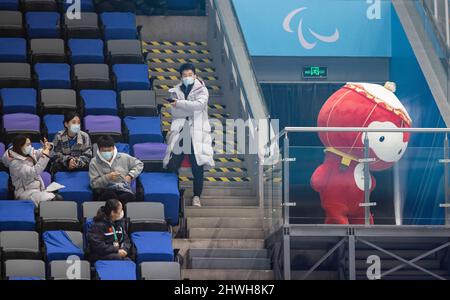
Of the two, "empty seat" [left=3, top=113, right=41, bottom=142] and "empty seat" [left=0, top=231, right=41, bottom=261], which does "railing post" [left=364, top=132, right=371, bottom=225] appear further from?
"empty seat" [left=3, top=113, right=41, bottom=142]

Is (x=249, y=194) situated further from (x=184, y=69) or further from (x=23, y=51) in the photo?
(x=23, y=51)

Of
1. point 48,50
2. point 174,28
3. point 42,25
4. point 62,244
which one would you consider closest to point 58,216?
point 62,244

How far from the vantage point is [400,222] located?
14461 mm

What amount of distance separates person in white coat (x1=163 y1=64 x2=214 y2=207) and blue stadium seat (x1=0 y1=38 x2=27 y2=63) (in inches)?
109

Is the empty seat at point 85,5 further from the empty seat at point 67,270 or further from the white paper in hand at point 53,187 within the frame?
the empty seat at point 67,270

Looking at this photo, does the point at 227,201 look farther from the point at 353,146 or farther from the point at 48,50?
the point at 48,50

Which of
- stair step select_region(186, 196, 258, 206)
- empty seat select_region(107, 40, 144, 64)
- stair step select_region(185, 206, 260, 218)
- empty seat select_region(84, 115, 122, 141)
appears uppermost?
empty seat select_region(107, 40, 144, 64)

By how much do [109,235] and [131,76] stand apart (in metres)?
4.01

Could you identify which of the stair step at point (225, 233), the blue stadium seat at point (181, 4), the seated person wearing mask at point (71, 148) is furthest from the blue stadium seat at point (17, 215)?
the blue stadium seat at point (181, 4)

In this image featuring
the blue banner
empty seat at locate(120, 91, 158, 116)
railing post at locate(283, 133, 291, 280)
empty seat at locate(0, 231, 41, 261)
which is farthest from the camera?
the blue banner

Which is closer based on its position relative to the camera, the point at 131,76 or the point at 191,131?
the point at 191,131

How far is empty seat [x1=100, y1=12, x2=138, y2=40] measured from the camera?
18641mm

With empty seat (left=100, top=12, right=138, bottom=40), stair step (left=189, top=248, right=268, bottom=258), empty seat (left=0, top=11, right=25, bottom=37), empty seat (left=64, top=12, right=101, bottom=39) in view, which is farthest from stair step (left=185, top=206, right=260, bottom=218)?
empty seat (left=0, top=11, right=25, bottom=37)

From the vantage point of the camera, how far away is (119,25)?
A: 18.8m
